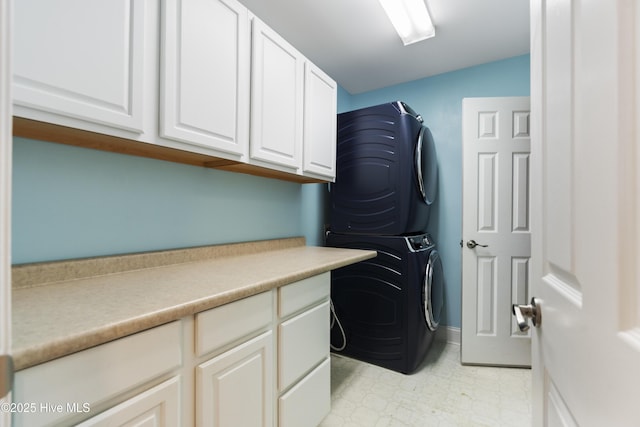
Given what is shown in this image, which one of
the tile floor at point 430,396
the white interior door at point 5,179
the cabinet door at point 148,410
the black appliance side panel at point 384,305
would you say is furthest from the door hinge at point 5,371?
the black appliance side panel at point 384,305

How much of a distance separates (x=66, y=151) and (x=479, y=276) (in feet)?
8.56

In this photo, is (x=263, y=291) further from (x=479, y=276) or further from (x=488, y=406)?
(x=479, y=276)

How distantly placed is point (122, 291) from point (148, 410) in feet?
1.24

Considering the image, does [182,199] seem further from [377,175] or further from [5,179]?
[377,175]

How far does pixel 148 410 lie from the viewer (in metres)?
0.73

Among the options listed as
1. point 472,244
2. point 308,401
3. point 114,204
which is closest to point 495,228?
point 472,244

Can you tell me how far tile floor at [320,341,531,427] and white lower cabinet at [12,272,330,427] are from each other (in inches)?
14.2

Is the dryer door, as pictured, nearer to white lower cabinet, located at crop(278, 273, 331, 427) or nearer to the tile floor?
white lower cabinet, located at crop(278, 273, 331, 427)

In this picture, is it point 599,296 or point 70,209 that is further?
point 70,209

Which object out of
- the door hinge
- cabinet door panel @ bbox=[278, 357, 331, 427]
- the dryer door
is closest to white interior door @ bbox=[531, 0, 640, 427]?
the door hinge

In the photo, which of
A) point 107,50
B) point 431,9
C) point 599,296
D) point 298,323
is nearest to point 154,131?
point 107,50

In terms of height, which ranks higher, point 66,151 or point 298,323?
point 66,151

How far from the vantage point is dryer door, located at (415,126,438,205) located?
219 centimetres

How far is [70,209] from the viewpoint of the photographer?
3.60 feet
